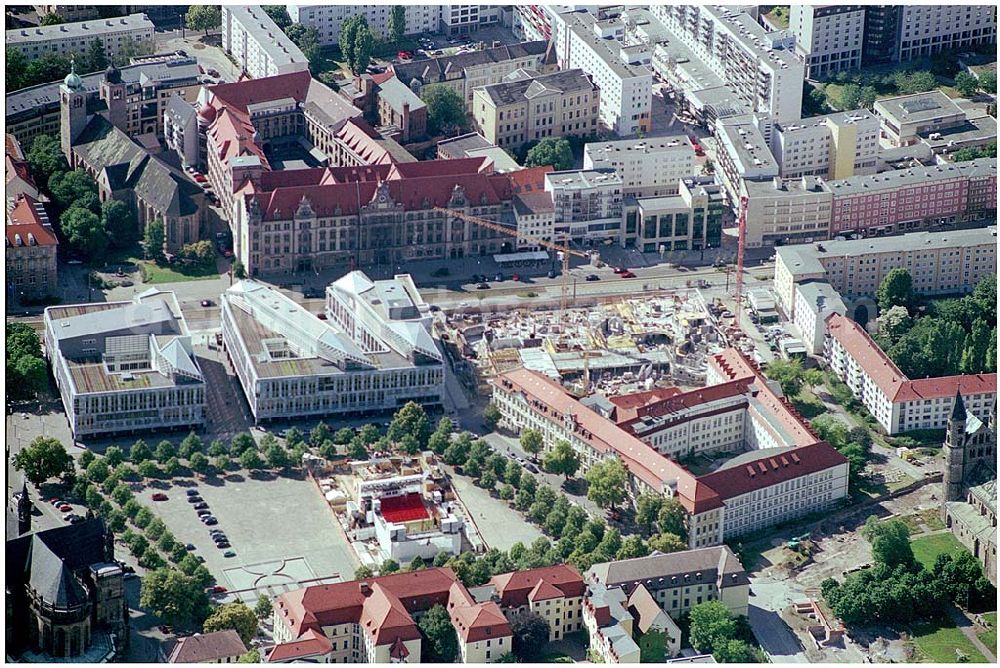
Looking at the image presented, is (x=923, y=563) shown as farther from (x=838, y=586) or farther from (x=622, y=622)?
(x=622, y=622)

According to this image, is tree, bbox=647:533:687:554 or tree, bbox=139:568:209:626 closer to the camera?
tree, bbox=139:568:209:626

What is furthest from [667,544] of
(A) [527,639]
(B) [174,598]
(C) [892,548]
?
(B) [174,598]

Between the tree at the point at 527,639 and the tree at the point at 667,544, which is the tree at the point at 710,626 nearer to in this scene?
the tree at the point at 667,544

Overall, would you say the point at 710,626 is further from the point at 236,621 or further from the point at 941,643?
the point at 236,621

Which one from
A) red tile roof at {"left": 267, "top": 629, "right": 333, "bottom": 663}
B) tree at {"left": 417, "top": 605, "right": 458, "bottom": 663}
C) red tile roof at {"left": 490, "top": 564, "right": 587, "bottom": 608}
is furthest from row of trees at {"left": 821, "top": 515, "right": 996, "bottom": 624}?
red tile roof at {"left": 267, "top": 629, "right": 333, "bottom": 663}

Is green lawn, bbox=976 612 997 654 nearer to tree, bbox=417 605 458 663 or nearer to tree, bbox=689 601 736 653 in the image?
tree, bbox=689 601 736 653

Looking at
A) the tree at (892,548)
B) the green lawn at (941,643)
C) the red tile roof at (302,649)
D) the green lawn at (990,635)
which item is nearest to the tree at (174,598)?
the red tile roof at (302,649)

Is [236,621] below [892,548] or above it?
above
